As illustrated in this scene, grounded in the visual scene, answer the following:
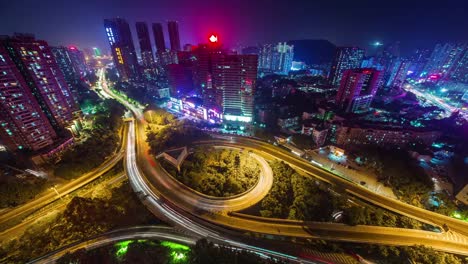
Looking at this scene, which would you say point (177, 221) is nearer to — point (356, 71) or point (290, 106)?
point (290, 106)

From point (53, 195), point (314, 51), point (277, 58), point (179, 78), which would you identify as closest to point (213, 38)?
point (179, 78)

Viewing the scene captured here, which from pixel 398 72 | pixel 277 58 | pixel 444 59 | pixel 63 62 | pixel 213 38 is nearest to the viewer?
pixel 213 38

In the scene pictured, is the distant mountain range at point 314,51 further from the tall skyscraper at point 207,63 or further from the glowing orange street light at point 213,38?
the tall skyscraper at point 207,63

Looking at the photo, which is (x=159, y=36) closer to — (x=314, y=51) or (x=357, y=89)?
(x=357, y=89)

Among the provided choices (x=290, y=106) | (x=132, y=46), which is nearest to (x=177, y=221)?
(x=290, y=106)

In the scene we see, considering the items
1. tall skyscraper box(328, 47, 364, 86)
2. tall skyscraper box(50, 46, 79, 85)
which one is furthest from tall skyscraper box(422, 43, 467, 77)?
tall skyscraper box(50, 46, 79, 85)

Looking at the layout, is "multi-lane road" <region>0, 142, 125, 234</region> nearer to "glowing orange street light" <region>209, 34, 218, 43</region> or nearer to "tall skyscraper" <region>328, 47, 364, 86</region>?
"glowing orange street light" <region>209, 34, 218, 43</region>
